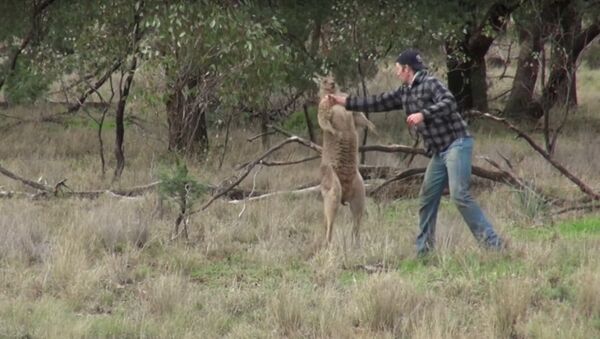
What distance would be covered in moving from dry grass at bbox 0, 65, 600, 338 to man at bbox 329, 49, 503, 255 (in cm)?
25

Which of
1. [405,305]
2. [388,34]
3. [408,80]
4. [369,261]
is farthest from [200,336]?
[388,34]

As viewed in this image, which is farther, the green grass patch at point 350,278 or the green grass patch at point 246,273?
the green grass patch at point 246,273

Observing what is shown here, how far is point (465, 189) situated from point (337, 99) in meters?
1.35

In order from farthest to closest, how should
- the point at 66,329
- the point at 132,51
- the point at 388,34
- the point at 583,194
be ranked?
the point at 388,34, the point at 132,51, the point at 583,194, the point at 66,329

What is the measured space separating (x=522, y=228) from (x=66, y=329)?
5.29 m

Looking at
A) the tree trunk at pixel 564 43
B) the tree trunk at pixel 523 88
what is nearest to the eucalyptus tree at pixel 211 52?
the tree trunk at pixel 564 43

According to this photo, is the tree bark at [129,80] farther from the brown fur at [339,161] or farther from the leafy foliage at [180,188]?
the brown fur at [339,161]

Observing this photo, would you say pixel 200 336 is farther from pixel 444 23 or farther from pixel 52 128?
pixel 52 128

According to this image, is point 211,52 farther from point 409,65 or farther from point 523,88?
point 523,88

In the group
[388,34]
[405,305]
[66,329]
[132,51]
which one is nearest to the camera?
[66,329]

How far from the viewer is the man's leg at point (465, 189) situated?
830 cm

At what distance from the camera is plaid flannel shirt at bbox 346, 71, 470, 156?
27.0ft

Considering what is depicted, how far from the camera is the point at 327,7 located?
50.6 ft

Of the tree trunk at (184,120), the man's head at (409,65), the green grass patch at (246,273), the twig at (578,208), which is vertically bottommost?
the green grass patch at (246,273)
